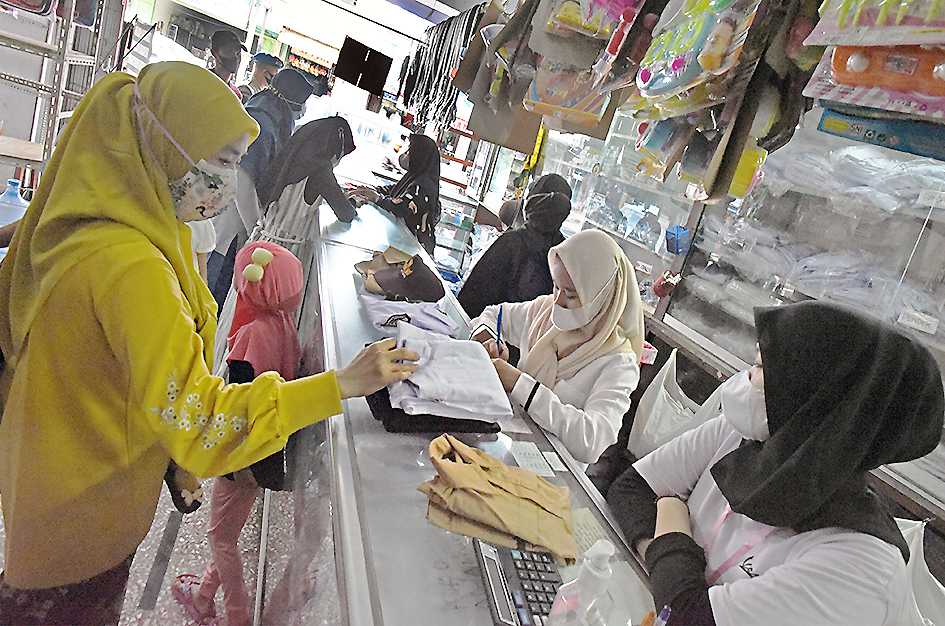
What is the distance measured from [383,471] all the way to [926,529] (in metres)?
1.89

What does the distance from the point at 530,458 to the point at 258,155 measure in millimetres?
2866

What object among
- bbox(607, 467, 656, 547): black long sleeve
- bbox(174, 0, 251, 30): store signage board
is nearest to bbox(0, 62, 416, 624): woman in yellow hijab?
bbox(607, 467, 656, 547): black long sleeve

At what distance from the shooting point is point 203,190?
128 centimetres

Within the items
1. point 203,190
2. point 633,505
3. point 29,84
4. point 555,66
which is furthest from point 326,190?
point 633,505

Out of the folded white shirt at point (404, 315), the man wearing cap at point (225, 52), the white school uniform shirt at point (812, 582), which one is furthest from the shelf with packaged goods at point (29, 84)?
the white school uniform shirt at point (812, 582)

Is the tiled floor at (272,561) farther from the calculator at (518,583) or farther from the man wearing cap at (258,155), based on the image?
the man wearing cap at (258,155)

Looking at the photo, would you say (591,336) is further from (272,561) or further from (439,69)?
(439,69)

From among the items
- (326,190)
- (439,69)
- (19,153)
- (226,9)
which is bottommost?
(19,153)

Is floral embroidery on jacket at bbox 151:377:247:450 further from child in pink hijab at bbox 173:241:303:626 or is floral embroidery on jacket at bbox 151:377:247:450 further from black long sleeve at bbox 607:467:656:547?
black long sleeve at bbox 607:467:656:547

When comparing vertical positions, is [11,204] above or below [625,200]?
below

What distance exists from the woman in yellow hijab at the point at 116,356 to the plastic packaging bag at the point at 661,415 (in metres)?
1.96

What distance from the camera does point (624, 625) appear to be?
109 cm

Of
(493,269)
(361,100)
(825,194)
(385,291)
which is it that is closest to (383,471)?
(385,291)

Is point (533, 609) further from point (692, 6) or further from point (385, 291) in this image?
point (385, 291)
